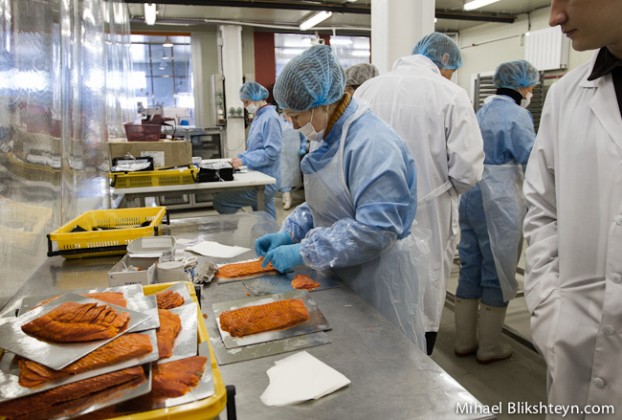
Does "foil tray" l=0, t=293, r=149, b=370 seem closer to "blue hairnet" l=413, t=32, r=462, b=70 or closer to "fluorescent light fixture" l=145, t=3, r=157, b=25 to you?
"blue hairnet" l=413, t=32, r=462, b=70

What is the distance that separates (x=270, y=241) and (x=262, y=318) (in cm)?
62

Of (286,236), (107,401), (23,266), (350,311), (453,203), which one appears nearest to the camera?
(107,401)

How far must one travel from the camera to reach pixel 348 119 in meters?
1.50

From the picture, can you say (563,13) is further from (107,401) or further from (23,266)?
(23,266)

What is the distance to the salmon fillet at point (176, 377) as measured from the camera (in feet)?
2.49

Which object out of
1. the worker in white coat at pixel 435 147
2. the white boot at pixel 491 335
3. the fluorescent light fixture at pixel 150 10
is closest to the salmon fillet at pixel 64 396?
the worker in white coat at pixel 435 147

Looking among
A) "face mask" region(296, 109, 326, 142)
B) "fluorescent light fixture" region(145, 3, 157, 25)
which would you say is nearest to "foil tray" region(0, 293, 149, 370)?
"face mask" region(296, 109, 326, 142)

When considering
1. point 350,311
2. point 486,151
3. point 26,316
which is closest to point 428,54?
point 486,151

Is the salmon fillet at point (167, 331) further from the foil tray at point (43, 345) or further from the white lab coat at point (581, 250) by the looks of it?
the white lab coat at point (581, 250)

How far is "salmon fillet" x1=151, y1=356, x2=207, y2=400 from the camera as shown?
2.49 feet

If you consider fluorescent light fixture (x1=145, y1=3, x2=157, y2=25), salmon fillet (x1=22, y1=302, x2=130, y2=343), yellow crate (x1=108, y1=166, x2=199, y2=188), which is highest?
fluorescent light fixture (x1=145, y1=3, x2=157, y2=25)

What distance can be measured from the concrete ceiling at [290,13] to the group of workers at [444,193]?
186 inches

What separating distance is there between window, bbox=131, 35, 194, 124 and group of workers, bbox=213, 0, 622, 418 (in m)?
7.49

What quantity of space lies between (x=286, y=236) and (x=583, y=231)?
39.9 inches
